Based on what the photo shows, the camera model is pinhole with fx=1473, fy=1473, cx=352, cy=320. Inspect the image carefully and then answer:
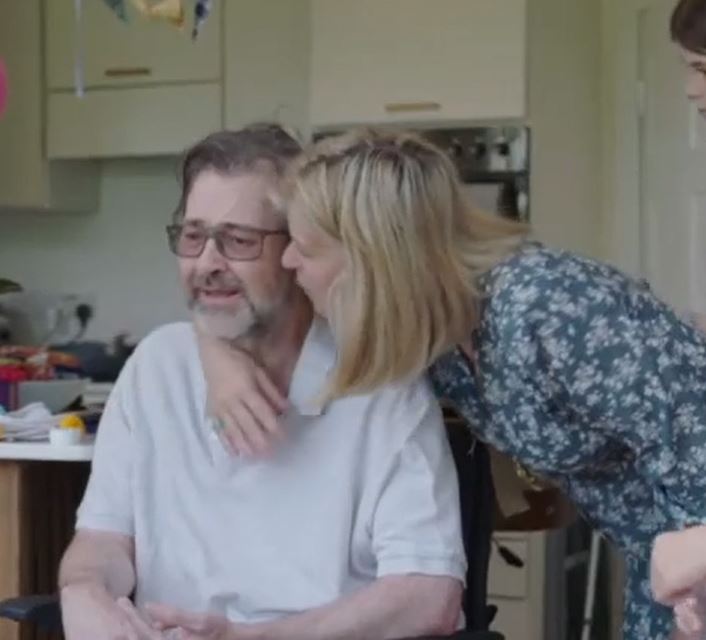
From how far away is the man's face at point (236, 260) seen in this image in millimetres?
1879

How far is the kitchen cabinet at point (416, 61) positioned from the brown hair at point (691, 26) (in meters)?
1.69

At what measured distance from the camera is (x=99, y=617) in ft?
5.88

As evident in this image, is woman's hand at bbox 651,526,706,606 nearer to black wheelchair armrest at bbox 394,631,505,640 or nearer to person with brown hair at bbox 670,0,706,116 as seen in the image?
black wheelchair armrest at bbox 394,631,505,640

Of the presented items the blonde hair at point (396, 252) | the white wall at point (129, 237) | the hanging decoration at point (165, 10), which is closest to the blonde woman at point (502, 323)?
the blonde hair at point (396, 252)

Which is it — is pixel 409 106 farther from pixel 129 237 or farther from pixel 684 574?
pixel 684 574

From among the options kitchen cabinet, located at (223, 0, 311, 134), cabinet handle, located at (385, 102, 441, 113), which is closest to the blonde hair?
cabinet handle, located at (385, 102, 441, 113)

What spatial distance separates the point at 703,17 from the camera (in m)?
1.90

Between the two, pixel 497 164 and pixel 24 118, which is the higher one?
pixel 24 118

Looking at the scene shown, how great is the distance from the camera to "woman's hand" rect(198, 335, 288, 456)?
1838 millimetres

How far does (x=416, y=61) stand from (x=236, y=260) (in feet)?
6.55

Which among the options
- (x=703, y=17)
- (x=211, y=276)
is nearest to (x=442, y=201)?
(x=211, y=276)

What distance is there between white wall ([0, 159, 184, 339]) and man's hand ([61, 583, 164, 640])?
2615 mm

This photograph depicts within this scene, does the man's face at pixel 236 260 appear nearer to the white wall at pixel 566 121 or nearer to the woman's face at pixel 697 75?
the woman's face at pixel 697 75

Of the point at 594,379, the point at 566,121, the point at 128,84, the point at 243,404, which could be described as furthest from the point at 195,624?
the point at 128,84
